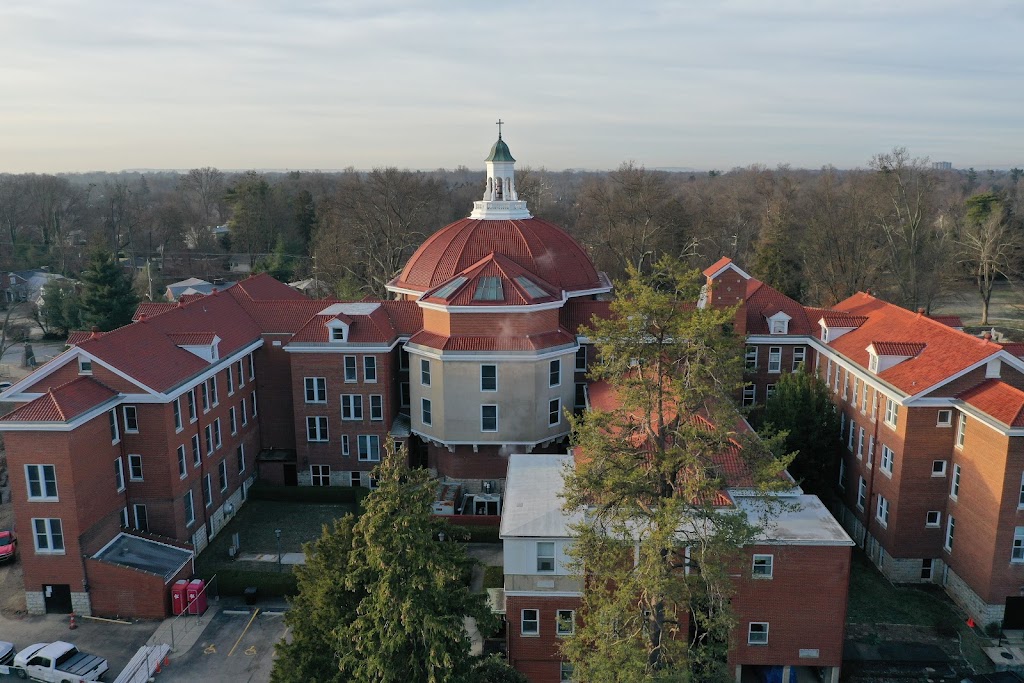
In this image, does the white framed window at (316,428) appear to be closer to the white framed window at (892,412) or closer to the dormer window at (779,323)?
the dormer window at (779,323)

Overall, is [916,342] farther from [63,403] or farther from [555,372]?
[63,403]

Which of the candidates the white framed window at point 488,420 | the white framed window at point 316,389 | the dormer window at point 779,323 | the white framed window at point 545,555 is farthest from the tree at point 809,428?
the white framed window at point 316,389

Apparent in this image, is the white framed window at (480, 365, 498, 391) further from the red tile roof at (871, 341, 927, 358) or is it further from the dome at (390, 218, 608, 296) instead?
the red tile roof at (871, 341, 927, 358)

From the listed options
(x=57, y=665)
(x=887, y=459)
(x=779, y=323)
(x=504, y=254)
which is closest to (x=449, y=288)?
(x=504, y=254)

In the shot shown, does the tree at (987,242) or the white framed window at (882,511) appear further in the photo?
the tree at (987,242)

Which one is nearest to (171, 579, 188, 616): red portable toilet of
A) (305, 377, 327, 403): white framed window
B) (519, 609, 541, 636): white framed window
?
(305, 377, 327, 403): white framed window

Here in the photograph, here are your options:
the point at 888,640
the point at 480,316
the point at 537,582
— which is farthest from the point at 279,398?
the point at 888,640
